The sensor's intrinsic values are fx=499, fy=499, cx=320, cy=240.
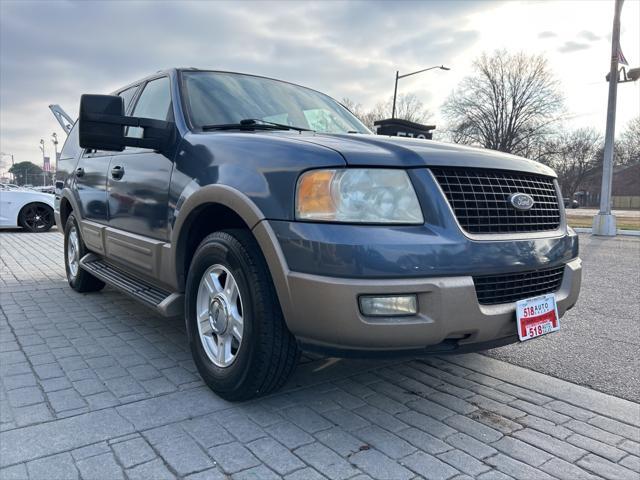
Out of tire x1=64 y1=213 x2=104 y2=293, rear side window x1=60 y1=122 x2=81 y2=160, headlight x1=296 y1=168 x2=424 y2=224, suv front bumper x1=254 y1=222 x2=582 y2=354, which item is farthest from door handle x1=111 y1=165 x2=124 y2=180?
headlight x1=296 y1=168 x2=424 y2=224

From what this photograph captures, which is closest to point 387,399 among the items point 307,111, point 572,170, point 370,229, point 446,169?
point 370,229

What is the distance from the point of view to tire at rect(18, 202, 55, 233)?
12.5 meters

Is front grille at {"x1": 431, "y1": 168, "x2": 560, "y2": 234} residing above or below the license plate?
above

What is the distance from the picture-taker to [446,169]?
94.4 inches

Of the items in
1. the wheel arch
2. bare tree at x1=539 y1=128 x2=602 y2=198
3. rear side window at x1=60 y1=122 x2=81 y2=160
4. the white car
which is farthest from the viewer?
bare tree at x1=539 y1=128 x2=602 y2=198

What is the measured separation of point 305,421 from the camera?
2520mm

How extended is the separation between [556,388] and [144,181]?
2.97 m

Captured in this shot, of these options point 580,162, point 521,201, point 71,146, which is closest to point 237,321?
point 521,201

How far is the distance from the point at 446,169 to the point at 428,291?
25.0 inches

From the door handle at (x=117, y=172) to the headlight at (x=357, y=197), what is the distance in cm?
208

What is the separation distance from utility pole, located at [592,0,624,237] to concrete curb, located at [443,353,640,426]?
1246 cm

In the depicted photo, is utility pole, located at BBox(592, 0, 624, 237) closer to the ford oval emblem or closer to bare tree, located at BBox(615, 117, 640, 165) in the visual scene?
the ford oval emblem

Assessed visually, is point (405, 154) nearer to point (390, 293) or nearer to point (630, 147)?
point (390, 293)

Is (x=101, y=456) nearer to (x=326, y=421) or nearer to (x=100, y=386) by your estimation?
(x=100, y=386)
